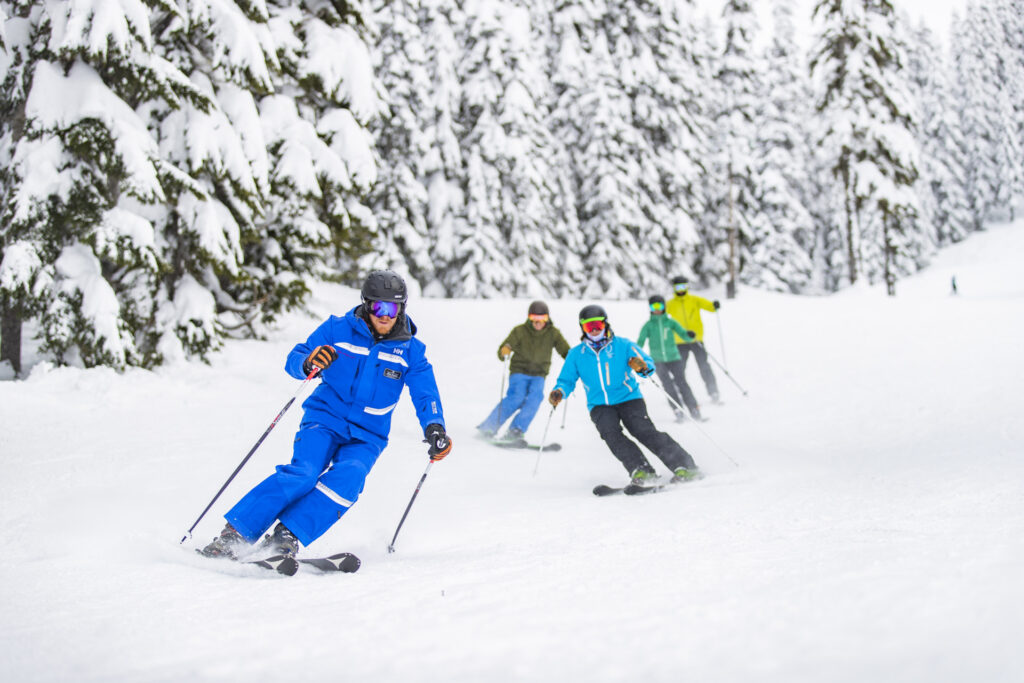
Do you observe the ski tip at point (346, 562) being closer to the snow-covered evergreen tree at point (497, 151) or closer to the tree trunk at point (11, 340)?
the tree trunk at point (11, 340)

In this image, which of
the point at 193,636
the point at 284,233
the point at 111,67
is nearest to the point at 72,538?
the point at 193,636

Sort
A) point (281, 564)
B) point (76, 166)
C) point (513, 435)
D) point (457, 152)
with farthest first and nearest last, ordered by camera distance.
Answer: point (457, 152)
point (76, 166)
point (513, 435)
point (281, 564)

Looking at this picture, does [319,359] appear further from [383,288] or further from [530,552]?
[530,552]

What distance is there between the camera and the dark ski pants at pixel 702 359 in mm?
10625

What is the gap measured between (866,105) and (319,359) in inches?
1000

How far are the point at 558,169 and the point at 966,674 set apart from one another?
2673 cm

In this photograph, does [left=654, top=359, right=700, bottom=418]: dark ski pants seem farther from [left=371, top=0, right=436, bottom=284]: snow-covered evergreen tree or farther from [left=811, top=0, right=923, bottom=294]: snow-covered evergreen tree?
[left=811, top=0, right=923, bottom=294]: snow-covered evergreen tree

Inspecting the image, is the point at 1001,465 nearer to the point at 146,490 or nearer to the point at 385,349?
the point at 385,349

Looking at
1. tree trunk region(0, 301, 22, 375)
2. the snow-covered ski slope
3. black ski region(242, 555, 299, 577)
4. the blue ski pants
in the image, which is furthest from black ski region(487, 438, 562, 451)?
tree trunk region(0, 301, 22, 375)

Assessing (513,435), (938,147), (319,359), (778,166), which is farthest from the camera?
(938,147)

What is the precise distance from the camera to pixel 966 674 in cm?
180

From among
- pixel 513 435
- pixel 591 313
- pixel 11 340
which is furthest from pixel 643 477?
pixel 11 340

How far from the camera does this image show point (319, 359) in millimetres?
4082

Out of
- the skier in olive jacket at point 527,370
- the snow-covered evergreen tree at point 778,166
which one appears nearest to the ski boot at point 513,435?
the skier in olive jacket at point 527,370
